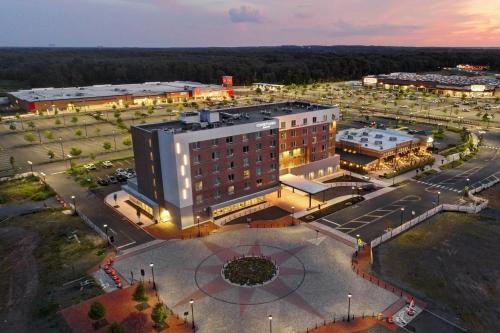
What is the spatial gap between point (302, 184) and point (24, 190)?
2572 inches

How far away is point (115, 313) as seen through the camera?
48625 mm

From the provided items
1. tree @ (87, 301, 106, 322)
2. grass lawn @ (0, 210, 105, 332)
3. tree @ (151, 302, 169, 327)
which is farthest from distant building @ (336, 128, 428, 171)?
tree @ (87, 301, 106, 322)

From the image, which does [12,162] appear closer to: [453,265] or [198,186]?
[198,186]

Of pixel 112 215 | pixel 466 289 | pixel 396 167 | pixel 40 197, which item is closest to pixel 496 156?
pixel 396 167

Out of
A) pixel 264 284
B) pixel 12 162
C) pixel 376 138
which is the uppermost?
pixel 376 138

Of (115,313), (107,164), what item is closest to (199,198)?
(115,313)

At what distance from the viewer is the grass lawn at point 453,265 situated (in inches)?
1948

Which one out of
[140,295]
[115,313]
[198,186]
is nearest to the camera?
[115,313]

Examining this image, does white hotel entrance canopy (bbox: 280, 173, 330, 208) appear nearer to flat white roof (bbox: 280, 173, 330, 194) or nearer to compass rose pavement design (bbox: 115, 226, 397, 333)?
flat white roof (bbox: 280, 173, 330, 194)

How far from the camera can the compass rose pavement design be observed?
4812cm

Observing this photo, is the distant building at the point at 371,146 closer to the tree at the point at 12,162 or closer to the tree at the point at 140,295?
the tree at the point at 140,295

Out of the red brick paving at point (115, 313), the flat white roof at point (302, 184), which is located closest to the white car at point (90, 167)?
the flat white roof at point (302, 184)

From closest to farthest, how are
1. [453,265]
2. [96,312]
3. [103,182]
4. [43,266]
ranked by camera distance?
[96,312] < [453,265] < [43,266] < [103,182]

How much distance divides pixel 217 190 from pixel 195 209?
5786mm
